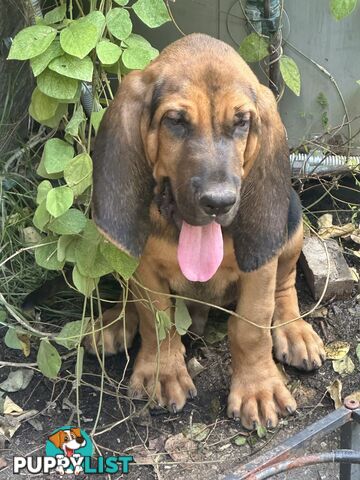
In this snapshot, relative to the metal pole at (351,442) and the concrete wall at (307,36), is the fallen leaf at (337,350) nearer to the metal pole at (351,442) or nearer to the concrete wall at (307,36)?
the metal pole at (351,442)

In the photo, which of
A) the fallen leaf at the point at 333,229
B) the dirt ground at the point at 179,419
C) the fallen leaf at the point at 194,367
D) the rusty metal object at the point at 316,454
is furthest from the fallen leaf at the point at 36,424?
the fallen leaf at the point at 333,229

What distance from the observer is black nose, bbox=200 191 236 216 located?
8.73 feet

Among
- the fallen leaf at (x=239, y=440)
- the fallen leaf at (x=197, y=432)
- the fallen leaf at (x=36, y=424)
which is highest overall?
the fallen leaf at (x=239, y=440)

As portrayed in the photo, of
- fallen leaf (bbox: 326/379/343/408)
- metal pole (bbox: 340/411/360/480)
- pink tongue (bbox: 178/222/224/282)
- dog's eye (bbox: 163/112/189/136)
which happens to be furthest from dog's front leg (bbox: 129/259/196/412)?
metal pole (bbox: 340/411/360/480)

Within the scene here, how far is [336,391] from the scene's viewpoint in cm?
355

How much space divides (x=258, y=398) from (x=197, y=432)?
0.31 meters

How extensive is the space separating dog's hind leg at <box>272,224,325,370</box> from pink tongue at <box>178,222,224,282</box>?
747 mm

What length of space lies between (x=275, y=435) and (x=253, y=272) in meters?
0.73

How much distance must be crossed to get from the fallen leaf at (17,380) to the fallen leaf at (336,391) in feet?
4.69

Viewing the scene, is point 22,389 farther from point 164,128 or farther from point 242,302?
point 164,128

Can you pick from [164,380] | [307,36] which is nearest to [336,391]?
[164,380]

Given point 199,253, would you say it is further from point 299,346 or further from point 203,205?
point 299,346

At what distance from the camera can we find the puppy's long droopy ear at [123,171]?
2984mm

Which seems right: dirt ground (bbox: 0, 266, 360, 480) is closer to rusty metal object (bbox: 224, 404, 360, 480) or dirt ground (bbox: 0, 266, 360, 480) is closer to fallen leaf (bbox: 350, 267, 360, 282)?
fallen leaf (bbox: 350, 267, 360, 282)
